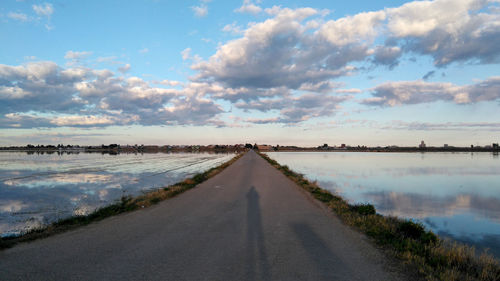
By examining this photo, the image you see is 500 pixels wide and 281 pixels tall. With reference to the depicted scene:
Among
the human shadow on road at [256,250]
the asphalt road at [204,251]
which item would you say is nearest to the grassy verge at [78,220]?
the asphalt road at [204,251]

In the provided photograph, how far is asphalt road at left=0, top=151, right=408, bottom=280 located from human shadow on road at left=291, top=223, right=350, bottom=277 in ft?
0.07

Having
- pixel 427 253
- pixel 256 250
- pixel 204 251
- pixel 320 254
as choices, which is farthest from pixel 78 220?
pixel 427 253

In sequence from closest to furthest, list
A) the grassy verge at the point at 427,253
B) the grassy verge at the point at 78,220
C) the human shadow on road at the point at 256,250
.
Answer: the human shadow on road at the point at 256,250
the grassy verge at the point at 427,253
the grassy verge at the point at 78,220

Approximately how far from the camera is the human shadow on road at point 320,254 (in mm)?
5542

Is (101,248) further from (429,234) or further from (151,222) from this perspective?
(429,234)

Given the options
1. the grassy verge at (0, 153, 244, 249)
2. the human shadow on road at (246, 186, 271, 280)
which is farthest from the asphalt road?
the grassy verge at (0, 153, 244, 249)

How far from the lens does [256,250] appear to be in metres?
A: 6.70

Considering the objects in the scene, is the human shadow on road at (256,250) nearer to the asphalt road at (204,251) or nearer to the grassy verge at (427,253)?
the asphalt road at (204,251)

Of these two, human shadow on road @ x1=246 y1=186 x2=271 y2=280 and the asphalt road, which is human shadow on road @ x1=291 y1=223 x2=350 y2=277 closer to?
the asphalt road

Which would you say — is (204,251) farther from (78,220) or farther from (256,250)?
(78,220)

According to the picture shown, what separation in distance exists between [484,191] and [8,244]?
27.4 m

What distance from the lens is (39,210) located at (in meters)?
13.2

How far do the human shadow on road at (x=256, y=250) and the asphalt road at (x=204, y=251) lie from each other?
0.02 m

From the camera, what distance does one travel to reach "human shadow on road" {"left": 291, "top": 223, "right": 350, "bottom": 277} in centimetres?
554
